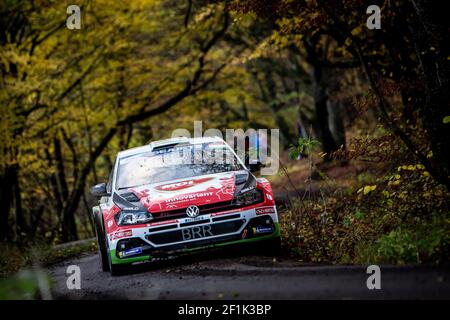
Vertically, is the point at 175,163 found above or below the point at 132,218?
above

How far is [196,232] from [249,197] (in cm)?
85

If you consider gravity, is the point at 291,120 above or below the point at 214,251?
above

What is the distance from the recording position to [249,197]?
8.95 metres

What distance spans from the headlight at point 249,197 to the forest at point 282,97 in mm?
1011

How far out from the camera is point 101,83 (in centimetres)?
Result: 2383

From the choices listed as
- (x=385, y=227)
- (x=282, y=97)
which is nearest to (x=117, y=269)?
(x=385, y=227)

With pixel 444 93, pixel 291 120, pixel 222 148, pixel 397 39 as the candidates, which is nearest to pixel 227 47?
pixel 291 120

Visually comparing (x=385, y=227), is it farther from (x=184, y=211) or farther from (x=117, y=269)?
(x=117, y=269)

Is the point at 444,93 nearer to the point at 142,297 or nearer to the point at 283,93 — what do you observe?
the point at 142,297

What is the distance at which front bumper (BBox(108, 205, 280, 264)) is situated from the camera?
28.5 ft

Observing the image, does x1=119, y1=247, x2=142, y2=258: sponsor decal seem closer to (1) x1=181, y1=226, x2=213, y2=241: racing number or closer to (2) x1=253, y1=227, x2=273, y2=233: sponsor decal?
(1) x1=181, y1=226, x2=213, y2=241: racing number

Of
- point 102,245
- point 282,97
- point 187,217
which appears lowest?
point 102,245

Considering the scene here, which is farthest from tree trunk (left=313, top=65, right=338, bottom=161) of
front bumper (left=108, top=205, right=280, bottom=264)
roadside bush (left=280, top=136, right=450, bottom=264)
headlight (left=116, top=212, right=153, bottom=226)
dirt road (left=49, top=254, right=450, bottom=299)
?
headlight (left=116, top=212, right=153, bottom=226)

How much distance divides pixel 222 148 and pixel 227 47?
73.8 feet
